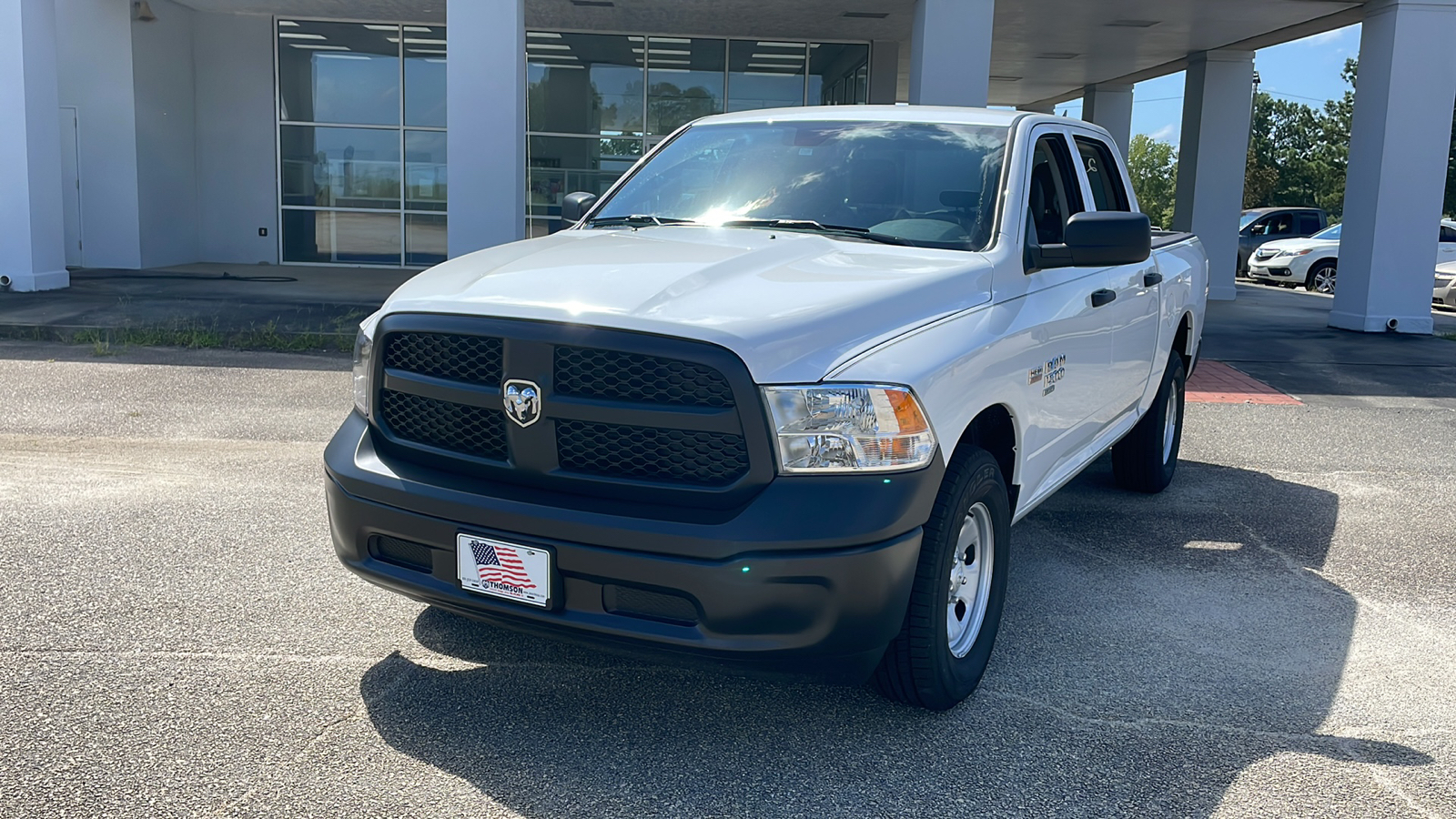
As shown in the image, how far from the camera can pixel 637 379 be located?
319 cm

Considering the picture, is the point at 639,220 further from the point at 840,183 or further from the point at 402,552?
the point at 402,552

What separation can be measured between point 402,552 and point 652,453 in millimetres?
849

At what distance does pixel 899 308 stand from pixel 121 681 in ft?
8.67

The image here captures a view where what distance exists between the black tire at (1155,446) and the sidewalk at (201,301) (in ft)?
25.5

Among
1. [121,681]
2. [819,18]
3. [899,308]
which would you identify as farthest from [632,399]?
[819,18]

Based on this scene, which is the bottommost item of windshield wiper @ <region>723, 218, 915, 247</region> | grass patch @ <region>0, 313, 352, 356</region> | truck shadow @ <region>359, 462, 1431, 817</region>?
truck shadow @ <region>359, 462, 1431, 817</region>

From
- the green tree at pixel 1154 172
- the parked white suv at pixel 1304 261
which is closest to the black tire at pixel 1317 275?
the parked white suv at pixel 1304 261

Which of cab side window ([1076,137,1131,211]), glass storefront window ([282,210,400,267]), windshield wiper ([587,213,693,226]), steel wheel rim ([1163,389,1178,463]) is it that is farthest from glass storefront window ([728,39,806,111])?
windshield wiper ([587,213,693,226])

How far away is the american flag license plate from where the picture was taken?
3201 mm

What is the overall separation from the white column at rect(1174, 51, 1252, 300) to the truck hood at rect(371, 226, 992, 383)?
18.4m

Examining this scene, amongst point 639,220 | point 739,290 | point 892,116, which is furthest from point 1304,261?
point 739,290

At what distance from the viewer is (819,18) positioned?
18.3m

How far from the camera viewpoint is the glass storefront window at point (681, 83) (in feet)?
69.6

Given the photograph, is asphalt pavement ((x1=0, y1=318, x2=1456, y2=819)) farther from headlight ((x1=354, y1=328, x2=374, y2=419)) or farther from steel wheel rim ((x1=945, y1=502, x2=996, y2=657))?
headlight ((x1=354, y1=328, x2=374, y2=419))
